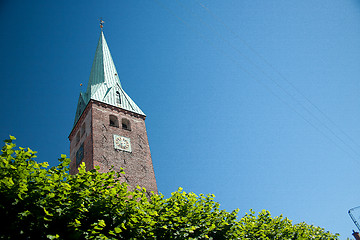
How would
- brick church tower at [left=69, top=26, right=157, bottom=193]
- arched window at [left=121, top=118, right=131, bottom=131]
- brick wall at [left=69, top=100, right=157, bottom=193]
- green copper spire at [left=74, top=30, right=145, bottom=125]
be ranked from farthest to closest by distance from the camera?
green copper spire at [left=74, top=30, right=145, bottom=125], arched window at [left=121, top=118, right=131, bottom=131], brick church tower at [left=69, top=26, right=157, bottom=193], brick wall at [left=69, top=100, right=157, bottom=193]

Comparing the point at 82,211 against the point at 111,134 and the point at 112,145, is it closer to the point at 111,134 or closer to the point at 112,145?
the point at 112,145

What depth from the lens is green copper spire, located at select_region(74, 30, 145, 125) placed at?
3388 centimetres

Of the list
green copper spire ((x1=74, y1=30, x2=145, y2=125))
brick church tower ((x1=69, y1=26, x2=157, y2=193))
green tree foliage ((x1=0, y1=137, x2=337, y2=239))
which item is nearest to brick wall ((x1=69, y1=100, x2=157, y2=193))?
brick church tower ((x1=69, y1=26, x2=157, y2=193))

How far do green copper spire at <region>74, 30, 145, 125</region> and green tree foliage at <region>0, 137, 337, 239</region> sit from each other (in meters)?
23.1

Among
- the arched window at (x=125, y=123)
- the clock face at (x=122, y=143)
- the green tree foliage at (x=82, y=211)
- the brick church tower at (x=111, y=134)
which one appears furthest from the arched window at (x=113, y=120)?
the green tree foliage at (x=82, y=211)

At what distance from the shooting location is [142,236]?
31.4 feet

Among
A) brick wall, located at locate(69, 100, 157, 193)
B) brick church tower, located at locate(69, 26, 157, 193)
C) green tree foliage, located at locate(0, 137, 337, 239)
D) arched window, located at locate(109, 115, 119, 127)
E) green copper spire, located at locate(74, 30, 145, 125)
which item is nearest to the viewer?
green tree foliage, located at locate(0, 137, 337, 239)

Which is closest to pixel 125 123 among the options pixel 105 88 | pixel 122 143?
pixel 122 143

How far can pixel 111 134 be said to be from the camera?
29.2 m

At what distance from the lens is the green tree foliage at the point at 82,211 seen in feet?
26.2

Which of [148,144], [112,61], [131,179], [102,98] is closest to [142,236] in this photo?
[131,179]

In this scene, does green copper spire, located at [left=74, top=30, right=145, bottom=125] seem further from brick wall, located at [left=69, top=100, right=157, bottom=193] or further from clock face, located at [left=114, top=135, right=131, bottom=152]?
clock face, located at [left=114, top=135, right=131, bottom=152]

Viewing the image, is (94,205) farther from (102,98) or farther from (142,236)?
(102,98)

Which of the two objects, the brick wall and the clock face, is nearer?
the brick wall
